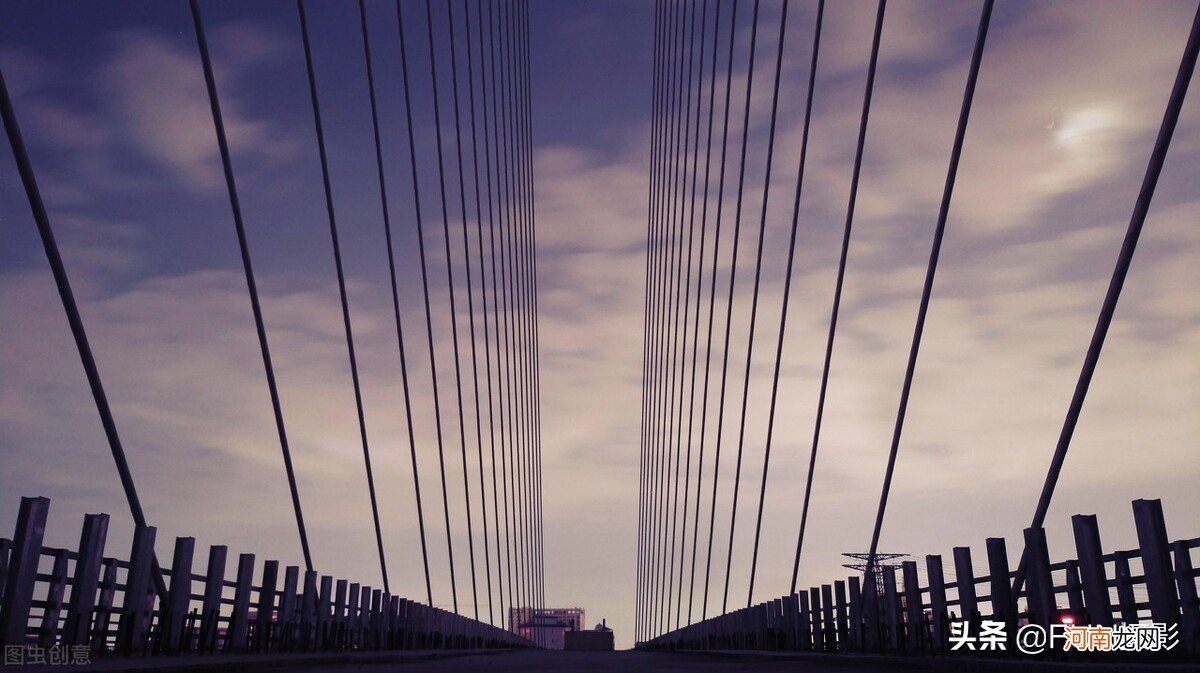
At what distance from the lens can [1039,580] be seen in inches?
265

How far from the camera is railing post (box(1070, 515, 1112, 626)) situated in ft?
20.1

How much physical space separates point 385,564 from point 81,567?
8625mm

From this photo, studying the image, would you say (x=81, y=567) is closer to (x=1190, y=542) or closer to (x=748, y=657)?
(x=1190, y=542)

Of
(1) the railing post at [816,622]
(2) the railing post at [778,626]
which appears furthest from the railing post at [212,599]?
(2) the railing post at [778,626]

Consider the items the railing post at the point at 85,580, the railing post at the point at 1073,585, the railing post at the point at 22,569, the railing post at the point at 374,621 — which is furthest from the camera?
the railing post at the point at 374,621

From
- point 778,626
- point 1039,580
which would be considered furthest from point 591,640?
point 1039,580

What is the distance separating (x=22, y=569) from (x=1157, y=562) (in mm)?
5842

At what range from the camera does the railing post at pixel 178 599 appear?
777 centimetres

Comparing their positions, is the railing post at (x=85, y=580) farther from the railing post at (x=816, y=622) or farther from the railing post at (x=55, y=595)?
the railing post at (x=816, y=622)

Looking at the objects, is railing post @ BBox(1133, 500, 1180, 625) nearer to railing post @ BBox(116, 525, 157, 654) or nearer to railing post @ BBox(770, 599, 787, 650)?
railing post @ BBox(116, 525, 157, 654)

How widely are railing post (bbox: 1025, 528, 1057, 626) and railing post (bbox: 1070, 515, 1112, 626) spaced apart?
339mm

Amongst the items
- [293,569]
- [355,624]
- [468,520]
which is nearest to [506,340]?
[468,520]

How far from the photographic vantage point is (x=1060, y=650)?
626 centimetres

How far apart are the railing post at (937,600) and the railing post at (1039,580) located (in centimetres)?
116
